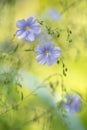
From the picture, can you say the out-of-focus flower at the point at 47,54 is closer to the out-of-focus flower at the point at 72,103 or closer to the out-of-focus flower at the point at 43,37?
the out-of-focus flower at the point at 43,37

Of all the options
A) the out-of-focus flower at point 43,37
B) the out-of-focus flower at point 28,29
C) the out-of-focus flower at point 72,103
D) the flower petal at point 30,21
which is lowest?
the out-of-focus flower at point 72,103

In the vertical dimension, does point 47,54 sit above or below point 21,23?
below

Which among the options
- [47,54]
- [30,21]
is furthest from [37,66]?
[30,21]

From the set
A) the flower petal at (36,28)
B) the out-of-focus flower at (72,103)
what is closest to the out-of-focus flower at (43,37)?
the flower petal at (36,28)

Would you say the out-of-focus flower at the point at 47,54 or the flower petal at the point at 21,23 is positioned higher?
the flower petal at the point at 21,23

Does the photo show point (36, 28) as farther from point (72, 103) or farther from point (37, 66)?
point (72, 103)

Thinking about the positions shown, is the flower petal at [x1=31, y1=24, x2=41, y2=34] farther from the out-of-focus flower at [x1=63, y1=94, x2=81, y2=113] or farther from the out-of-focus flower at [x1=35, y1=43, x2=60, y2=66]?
the out-of-focus flower at [x1=63, y1=94, x2=81, y2=113]
